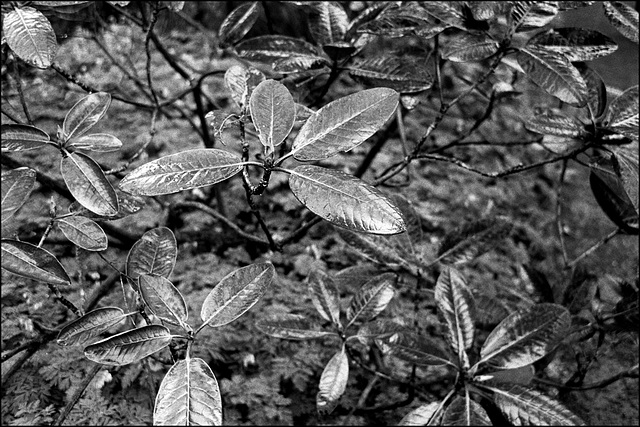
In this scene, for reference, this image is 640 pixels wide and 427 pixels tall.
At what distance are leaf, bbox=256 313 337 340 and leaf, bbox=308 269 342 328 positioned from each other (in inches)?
1.6

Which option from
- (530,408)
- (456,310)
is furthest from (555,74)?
(530,408)

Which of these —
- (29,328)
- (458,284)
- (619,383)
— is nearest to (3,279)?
(29,328)

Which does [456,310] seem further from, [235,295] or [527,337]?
[235,295]

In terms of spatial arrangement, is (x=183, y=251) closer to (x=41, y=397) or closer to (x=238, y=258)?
(x=238, y=258)

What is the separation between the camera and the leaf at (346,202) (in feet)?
2.26

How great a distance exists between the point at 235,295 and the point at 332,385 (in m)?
0.30

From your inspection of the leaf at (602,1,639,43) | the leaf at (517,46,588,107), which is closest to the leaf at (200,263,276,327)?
the leaf at (517,46,588,107)

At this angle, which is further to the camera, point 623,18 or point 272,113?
point 623,18

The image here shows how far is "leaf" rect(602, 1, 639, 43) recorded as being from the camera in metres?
1.11

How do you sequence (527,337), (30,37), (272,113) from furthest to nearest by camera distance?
(527,337) → (30,37) → (272,113)

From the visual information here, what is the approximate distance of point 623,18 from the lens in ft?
3.69

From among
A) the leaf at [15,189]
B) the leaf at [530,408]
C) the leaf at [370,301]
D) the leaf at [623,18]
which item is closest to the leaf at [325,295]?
the leaf at [370,301]

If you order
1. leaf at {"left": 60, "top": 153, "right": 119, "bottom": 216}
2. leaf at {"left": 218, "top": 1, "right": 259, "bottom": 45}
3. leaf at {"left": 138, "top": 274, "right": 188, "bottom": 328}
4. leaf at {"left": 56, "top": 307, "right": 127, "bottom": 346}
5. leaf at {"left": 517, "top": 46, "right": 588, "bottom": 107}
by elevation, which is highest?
leaf at {"left": 517, "top": 46, "right": 588, "bottom": 107}

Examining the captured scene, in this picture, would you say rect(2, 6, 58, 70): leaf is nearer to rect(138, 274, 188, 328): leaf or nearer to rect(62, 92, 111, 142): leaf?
rect(62, 92, 111, 142): leaf
